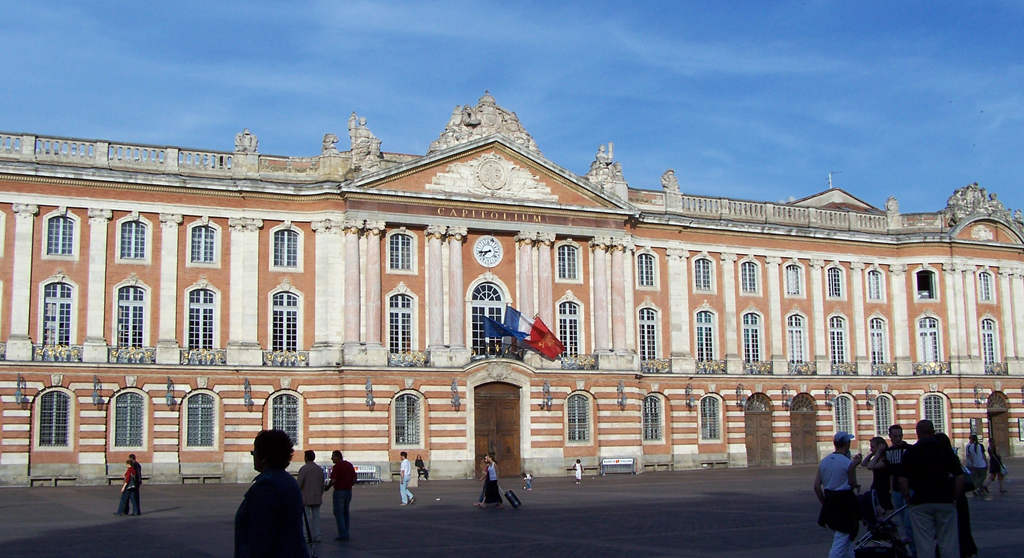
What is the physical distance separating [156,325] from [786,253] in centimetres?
3187

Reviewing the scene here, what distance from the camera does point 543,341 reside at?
5050 cm

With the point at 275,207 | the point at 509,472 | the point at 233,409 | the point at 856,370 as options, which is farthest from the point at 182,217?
the point at 856,370

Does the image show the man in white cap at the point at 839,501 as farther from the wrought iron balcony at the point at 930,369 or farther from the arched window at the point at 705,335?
the wrought iron balcony at the point at 930,369

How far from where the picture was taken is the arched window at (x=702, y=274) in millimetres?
57969

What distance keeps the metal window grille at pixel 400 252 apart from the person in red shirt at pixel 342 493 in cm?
2617

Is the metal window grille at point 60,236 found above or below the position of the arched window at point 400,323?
above

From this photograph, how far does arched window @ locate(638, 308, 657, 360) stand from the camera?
184 feet

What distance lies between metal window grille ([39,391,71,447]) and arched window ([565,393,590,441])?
69.4 feet

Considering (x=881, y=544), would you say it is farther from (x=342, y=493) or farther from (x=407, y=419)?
(x=407, y=419)

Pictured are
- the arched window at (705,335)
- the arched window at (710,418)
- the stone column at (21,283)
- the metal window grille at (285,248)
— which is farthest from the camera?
the arched window at (705,335)

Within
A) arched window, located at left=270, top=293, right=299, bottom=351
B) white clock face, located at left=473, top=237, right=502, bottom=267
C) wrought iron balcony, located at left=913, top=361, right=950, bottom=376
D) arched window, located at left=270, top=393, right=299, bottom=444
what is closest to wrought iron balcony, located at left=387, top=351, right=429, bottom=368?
arched window, located at left=270, top=293, right=299, bottom=351

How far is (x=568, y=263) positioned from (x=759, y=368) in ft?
40.0

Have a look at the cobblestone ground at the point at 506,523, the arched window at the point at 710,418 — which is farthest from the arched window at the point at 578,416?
the cobblestone ground at the point at 506,523

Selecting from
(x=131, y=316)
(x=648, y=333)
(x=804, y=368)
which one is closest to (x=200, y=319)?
(x=131, y=316)
